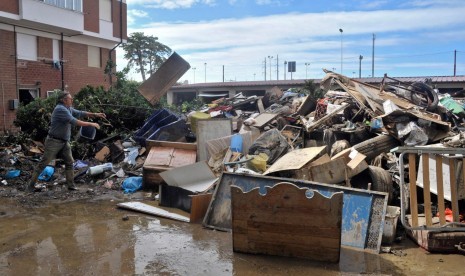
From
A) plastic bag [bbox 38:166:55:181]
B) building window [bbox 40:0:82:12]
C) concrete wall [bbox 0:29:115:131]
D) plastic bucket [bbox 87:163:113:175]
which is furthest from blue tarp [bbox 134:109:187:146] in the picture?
building window [bbox 40:0:82:12]

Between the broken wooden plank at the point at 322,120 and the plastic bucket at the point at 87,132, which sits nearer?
the broken wooden plank at the point at 322,120

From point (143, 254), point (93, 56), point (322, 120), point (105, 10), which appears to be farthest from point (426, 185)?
point (105, 10)

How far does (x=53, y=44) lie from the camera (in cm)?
1803

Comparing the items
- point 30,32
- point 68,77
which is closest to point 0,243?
point 30,32

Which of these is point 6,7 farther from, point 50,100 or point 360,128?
point 360,128

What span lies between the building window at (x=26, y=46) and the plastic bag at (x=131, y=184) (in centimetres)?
1169

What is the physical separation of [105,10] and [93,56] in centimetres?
251

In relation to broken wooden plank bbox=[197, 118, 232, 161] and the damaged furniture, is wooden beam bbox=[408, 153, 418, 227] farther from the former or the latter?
broken wooden plank bbox=[197, 118, 232, 161]

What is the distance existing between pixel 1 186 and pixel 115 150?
8.31ft

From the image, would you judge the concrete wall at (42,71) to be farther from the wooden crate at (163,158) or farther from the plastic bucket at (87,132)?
the wooden crate at (163,158)

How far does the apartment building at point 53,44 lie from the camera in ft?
51.1

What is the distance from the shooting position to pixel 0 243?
464 centimetres

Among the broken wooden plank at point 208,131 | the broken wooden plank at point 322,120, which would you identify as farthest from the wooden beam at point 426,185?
the broken wooden plank at point 208,131

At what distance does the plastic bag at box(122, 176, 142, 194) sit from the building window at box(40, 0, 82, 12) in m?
12.6
